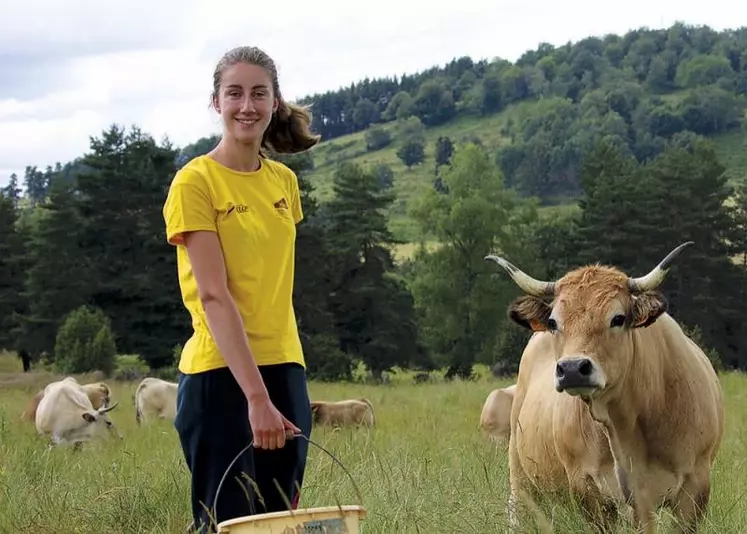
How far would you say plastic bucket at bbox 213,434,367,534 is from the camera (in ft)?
10.6

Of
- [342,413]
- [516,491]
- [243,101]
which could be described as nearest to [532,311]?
[516,491]

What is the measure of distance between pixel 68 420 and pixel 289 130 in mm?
10447

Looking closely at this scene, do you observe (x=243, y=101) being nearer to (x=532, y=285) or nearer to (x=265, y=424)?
(x=265, y=424)

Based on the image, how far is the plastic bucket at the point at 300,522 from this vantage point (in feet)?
10.6

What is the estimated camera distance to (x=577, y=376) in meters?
5.00

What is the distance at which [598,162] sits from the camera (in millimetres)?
53250

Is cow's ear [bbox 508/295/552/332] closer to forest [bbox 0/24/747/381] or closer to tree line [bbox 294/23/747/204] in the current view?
forest [bbox 0/24/747/381]

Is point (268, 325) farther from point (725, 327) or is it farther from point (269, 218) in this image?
point (725, 327)

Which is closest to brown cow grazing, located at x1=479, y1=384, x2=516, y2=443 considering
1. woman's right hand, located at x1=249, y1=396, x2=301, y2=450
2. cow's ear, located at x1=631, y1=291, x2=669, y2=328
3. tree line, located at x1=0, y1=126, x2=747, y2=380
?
cow's ear, located at x1=631, y1=291, x2=669, y2=328

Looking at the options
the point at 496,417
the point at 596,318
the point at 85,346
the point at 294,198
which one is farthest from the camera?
the point at 85,346

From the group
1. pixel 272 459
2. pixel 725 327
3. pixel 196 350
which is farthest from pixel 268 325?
pixel 725 327

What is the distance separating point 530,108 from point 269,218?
155440 millimetres

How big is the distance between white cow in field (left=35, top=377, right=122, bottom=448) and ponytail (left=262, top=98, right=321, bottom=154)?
365 inches

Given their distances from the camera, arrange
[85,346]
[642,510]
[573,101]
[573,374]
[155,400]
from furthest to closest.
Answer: [573,101]
[85,346]
[155,400]
[642,510]
[573,374]
